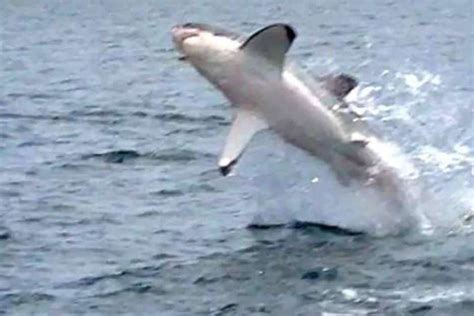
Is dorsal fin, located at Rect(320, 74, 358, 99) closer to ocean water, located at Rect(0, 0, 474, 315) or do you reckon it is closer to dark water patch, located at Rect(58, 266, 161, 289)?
ocean water, located at Rect(0, 0, 474, 315)

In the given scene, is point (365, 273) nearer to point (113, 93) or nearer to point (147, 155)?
point (147, 155)

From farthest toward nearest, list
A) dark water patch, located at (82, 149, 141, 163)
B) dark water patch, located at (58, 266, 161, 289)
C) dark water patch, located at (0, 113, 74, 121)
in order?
dark water patch, located at (0, 113, 74, 121) < dark water patch, located at (82, 149, 141, 163) < dark water patch, located at (58, 266, 161, 289)

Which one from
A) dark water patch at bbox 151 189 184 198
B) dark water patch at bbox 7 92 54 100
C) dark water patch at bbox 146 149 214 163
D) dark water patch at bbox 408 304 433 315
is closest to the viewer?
dark water patch at bbox 408 304 433 315

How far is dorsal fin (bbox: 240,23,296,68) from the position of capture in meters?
19.8

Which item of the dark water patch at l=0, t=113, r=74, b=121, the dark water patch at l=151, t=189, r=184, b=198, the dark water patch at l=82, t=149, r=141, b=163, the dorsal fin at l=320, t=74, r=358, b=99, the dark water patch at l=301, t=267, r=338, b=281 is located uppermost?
the dorsal fin at l=320, t=74, r=358, b=99

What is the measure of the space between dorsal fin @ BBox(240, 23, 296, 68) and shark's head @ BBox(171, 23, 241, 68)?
0.61ft

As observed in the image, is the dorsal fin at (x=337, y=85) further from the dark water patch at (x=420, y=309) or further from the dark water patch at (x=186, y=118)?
the dark water patch at (x=186, y=118)

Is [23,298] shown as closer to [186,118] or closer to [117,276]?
[117,276]

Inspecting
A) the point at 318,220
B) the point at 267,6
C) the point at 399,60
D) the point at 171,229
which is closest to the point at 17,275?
the point at 171,229

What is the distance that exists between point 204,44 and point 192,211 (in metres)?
2.78

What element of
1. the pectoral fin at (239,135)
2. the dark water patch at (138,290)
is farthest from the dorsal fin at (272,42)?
the dark water patch at (138,290)

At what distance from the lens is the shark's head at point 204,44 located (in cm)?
2002

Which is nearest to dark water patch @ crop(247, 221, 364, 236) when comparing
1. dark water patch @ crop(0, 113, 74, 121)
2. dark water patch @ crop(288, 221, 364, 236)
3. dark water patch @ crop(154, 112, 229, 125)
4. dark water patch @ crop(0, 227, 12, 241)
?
dark water patch @ crop(288, 221, 364, 236)

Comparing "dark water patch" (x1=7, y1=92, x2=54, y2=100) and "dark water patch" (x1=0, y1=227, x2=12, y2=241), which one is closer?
"dark water patch" (x1=0, y1=227, x2=12, y2=241)
